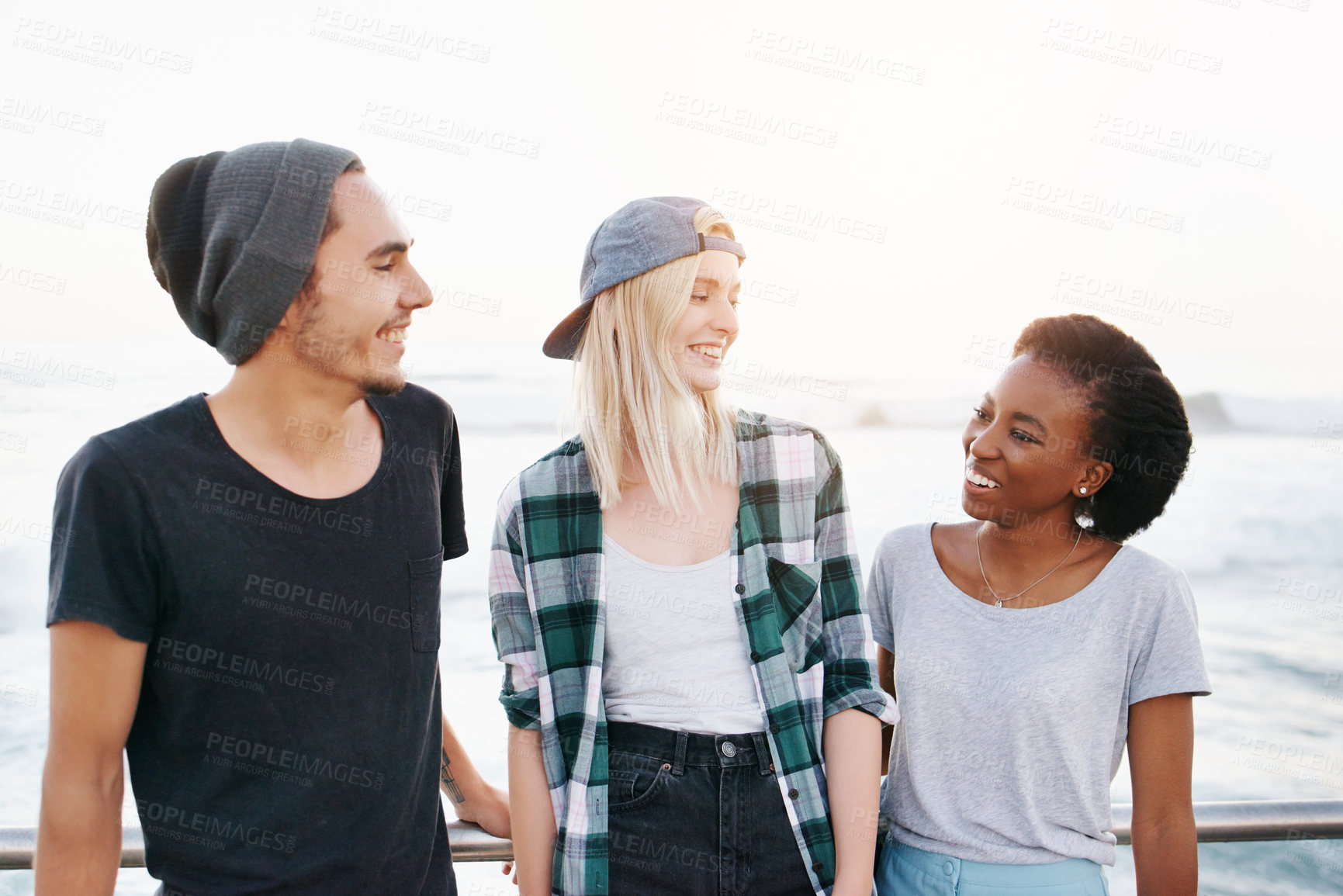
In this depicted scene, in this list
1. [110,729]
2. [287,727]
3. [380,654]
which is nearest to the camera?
[110,729]

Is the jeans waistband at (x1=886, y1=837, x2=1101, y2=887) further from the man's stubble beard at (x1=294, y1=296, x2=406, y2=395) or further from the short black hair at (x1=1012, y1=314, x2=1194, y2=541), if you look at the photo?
the man's stubble beard at (x1=294, y1=296, x2=406, y2=395)

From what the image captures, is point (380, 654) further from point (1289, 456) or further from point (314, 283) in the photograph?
point (1289, 456)

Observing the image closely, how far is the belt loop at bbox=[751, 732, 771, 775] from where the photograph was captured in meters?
1.67

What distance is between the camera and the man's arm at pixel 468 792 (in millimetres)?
1797

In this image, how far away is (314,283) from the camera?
148 centimetres

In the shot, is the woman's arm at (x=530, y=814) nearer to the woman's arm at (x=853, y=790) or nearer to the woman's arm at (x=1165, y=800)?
the woman's arm at (x=853, y=790)

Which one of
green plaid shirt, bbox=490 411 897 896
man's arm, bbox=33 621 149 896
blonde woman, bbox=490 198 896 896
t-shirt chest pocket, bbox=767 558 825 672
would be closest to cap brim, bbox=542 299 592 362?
blonde woman, bbox=490 198 896 896

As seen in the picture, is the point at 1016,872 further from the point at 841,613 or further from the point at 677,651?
the point at 677,651

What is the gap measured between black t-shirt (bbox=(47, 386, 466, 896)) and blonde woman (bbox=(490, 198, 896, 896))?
0.27 meters

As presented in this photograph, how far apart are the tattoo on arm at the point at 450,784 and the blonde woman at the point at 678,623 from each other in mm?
137

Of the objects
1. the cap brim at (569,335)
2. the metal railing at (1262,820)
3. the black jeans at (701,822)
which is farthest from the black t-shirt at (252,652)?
the metal railing at (1262,820)

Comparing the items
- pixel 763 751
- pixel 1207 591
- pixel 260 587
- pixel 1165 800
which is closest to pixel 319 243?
pixel 260 587

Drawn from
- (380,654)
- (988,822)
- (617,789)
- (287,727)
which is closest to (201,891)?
(287,727)

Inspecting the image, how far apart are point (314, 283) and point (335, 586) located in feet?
1.61
